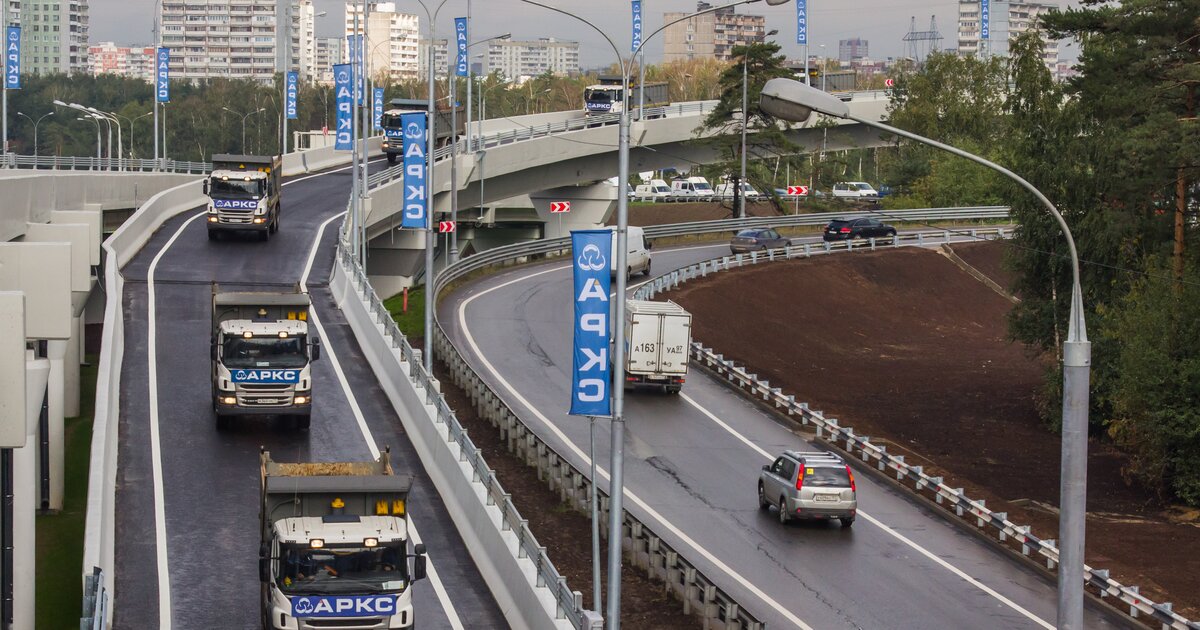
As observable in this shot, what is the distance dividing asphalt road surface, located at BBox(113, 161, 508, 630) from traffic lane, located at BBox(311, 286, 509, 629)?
0.03 metres

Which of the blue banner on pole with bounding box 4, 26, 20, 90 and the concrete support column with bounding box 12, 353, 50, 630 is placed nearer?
the concrete support column with bounding box 12, 353, 50, 630

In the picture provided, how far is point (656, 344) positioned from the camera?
137 feet

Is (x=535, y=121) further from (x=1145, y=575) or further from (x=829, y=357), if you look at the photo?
(x=1145, y=575)

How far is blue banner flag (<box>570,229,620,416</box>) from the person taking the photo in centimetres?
1841

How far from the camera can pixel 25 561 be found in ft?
68.4

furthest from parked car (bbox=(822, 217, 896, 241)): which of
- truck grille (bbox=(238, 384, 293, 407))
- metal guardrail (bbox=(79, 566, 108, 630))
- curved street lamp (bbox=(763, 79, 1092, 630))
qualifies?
curved street lamp (bbox=(763, 79, 1092, 630))

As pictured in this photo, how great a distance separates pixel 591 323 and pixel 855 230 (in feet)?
189

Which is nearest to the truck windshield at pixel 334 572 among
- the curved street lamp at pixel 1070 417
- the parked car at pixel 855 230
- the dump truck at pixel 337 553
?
the dump truck at pixel 337 553

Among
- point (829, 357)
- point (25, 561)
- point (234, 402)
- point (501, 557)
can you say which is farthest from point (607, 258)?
point (829, 357)

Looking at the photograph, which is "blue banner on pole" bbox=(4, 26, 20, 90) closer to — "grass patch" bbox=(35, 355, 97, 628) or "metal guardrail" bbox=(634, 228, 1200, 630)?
"metal guardrail" bbox=(634, 228, 1200, 630)

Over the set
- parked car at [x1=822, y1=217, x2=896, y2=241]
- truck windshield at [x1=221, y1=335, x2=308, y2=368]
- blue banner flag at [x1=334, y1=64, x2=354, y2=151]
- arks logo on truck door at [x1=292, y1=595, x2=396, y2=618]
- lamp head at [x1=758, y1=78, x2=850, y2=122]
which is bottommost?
arks logo on truck door at [x1=292, y1=595, x2=396, y2=618]

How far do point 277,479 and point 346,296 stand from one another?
2612 centimetres

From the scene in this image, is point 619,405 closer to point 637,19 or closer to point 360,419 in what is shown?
point 360,419

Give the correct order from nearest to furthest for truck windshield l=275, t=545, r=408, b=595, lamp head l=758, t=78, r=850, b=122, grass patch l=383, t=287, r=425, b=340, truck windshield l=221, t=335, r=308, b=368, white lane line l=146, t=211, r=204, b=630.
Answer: lamp head l=758, t=78, r=850, b=122 → truck windshield l=275, t=545, r=408, b=595 → white lane line l=146, t=211, r=204, b=630 → truck windshield l=221, t=335, r=308, b=368 → grass patch l=383, t=287, r=425, b=340
